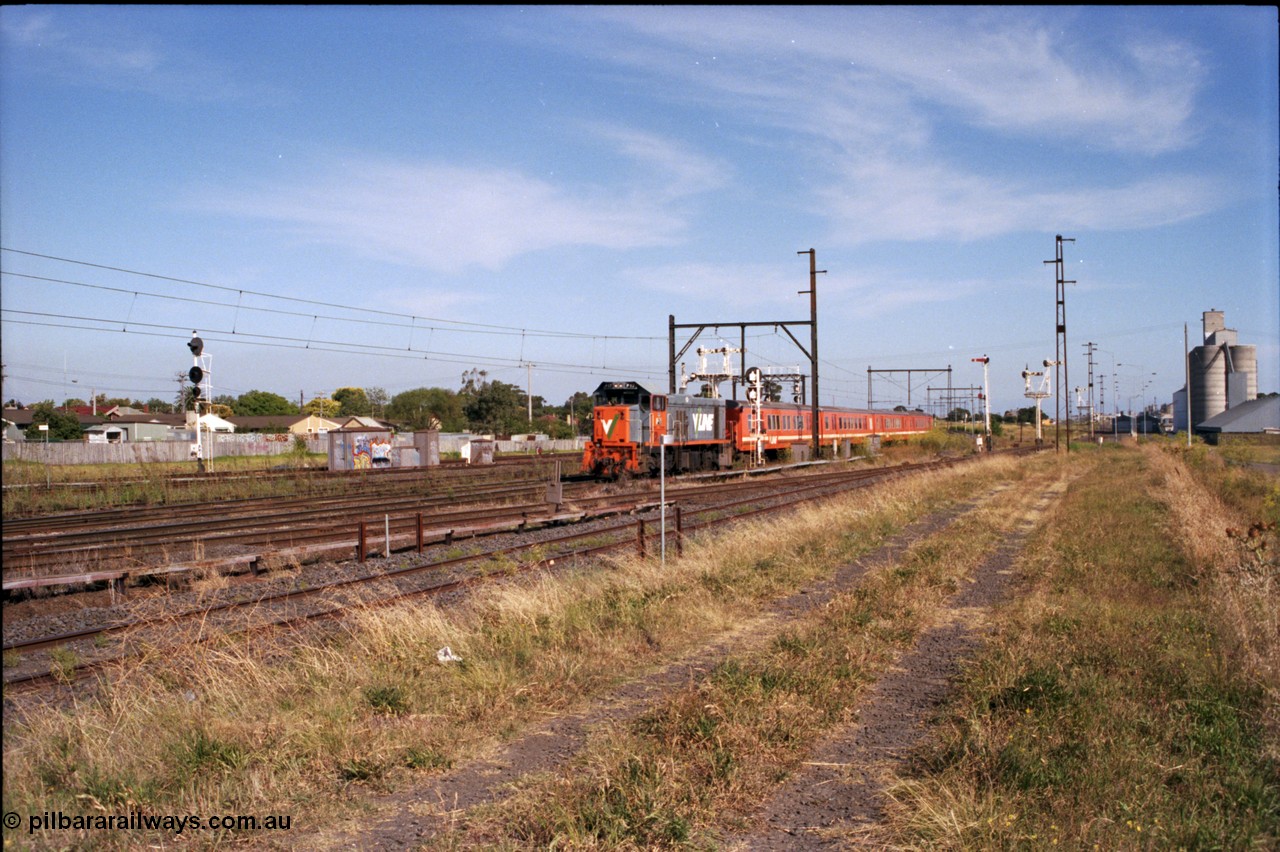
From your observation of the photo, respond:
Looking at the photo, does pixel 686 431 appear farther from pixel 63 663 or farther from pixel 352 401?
pixel 352 401

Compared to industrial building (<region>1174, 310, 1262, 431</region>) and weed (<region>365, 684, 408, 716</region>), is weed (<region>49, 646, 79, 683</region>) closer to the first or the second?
weed (<region>365, 684, 408, 716</region>)

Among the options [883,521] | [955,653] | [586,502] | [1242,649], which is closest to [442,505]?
[586,502]

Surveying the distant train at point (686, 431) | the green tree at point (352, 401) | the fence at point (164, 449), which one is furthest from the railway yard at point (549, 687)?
the green tree at point (352, 401)

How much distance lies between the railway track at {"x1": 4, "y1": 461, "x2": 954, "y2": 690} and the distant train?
17.2 ft

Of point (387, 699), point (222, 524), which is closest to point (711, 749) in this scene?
point (387, 699)

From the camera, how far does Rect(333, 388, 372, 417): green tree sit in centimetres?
11694

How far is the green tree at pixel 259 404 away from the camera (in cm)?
10181

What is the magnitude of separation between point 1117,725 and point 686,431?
26565mm

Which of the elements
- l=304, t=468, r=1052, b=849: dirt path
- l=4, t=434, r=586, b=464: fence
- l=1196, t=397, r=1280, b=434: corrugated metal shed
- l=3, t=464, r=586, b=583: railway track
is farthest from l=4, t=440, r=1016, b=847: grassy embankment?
l=1196, t=397, r=1280, b=434: corrugated metal shed

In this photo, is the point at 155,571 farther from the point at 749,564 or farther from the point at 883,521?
the point at 883,521

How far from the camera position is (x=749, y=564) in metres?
13.1

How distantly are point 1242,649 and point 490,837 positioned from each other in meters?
6.56

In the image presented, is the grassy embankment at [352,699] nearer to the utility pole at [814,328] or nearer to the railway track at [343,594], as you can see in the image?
the railway track at [343,594]

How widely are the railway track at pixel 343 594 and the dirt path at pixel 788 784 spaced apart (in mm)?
3476
